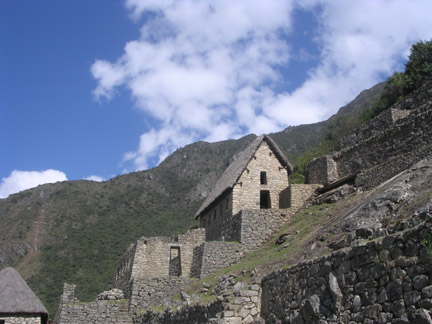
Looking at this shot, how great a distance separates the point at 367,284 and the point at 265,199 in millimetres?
18962

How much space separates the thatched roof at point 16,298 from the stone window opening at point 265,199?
1253 cm

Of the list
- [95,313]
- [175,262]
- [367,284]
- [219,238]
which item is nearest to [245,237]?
[219,238]

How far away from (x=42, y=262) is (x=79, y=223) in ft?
32.2

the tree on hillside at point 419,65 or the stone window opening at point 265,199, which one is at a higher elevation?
the tree on hillside at point 419,65

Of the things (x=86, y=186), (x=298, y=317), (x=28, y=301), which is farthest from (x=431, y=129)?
(x=86, y=186)

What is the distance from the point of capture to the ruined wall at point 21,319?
22284 millimetres

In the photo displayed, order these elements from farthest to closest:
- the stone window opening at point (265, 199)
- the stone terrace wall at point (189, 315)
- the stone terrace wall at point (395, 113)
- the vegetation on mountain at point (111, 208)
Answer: the vegetation on mountain at point (111, 208)
the stone window opening at point (265, 199)
the stone terrace wall at point (395, 113)
the stone terrace wall at point (189, 315)

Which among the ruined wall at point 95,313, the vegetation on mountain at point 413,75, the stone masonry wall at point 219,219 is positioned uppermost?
the vegetation on mountain at point 413,75

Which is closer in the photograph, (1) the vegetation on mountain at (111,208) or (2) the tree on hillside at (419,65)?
(2) the tree on hillside at (419,65)

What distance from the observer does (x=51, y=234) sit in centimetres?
6153

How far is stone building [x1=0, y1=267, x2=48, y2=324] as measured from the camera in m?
22.4

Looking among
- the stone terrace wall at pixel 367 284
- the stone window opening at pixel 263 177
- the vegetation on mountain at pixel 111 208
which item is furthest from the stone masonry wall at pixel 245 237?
the vegetation on mountain at pixel 111 208

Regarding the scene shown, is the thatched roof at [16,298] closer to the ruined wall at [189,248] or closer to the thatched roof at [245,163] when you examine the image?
the ruined wall at [189,248]

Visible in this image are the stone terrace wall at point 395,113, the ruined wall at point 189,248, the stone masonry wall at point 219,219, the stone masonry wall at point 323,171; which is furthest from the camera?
the stone terrace wall at point 395,113
